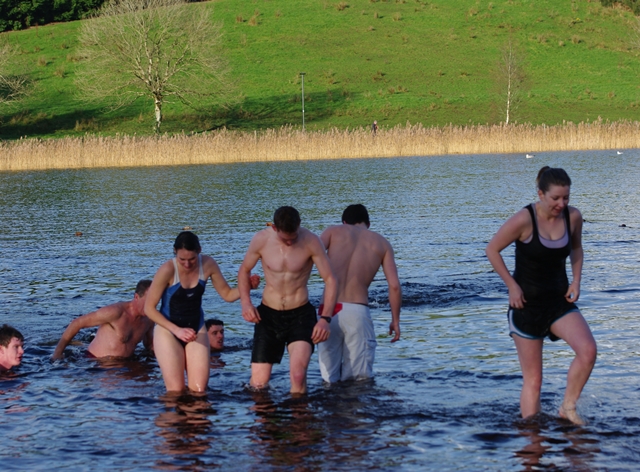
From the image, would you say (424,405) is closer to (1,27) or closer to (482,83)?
(482,83)

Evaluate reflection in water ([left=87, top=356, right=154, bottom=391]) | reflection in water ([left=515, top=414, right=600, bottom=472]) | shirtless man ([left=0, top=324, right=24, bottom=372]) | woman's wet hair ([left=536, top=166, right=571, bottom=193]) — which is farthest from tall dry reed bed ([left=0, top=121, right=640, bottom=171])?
woman's wet hair ([left=536, top=166, right=571, bottom=193])

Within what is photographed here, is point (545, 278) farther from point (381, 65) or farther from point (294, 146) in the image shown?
point (381, 65)

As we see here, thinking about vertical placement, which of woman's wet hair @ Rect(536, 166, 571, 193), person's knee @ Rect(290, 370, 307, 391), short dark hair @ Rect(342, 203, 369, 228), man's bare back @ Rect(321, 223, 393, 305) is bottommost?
person's knee @ Rect(290, 370, 307, 391)

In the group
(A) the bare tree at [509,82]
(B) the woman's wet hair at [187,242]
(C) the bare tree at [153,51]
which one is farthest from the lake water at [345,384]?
(A) the bare tree at [509,82]

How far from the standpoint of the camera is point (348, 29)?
83938 mm

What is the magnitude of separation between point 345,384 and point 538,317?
2.55m

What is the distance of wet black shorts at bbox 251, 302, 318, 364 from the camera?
26.8 feet

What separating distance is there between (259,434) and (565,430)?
2460 mm

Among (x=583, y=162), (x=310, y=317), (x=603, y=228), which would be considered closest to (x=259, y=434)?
(x=310, y=317)

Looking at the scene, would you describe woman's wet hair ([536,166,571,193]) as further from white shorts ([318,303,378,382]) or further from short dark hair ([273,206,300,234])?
white shorts ([318,303,378,382])

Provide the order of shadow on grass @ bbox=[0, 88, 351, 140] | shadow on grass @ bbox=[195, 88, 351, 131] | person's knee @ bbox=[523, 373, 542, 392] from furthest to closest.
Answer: shadow on grass @ bbox=[195, 88, 351, 131], shadow on grass @ bbox=[0, 88, 351, 140], person's knee @ bbox=[523, 373, 542, 392]

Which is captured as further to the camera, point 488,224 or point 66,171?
point 66,171

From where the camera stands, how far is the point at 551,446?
285 inches

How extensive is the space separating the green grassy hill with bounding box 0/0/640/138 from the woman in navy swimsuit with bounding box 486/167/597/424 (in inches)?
2248
